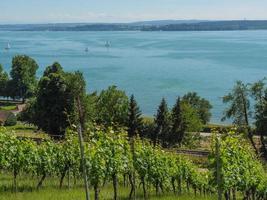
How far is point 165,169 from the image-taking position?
689 inches

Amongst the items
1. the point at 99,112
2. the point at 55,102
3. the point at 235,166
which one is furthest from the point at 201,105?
the point at 235,166

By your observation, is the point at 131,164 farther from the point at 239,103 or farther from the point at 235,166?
the point at 239,103

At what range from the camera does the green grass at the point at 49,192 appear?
49.1ft

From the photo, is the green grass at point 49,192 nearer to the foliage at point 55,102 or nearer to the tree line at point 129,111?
the tree line at point 129,111

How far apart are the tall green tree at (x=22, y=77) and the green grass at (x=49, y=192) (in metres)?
62.3

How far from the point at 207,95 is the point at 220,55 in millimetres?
65611

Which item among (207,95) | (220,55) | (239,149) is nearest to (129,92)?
(207,95)

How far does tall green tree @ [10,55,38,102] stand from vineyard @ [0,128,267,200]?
202ft

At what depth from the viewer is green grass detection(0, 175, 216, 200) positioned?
49.1 feet

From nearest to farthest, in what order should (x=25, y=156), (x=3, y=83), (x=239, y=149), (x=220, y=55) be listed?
1. (x=239, y=149)
2. (x=25, y=156)
3. (x=3, y=83)
4. (x=220, y=55)

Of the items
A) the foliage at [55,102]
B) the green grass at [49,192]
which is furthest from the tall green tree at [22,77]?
the green grass at [49,192]

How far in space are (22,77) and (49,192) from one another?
220 feet

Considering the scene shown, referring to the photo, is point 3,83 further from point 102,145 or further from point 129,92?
point 102,145

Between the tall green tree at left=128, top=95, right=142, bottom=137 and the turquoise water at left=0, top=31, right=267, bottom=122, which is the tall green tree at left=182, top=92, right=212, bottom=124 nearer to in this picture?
the turquoise water at left=0, top=31, right=267, bottom=122
